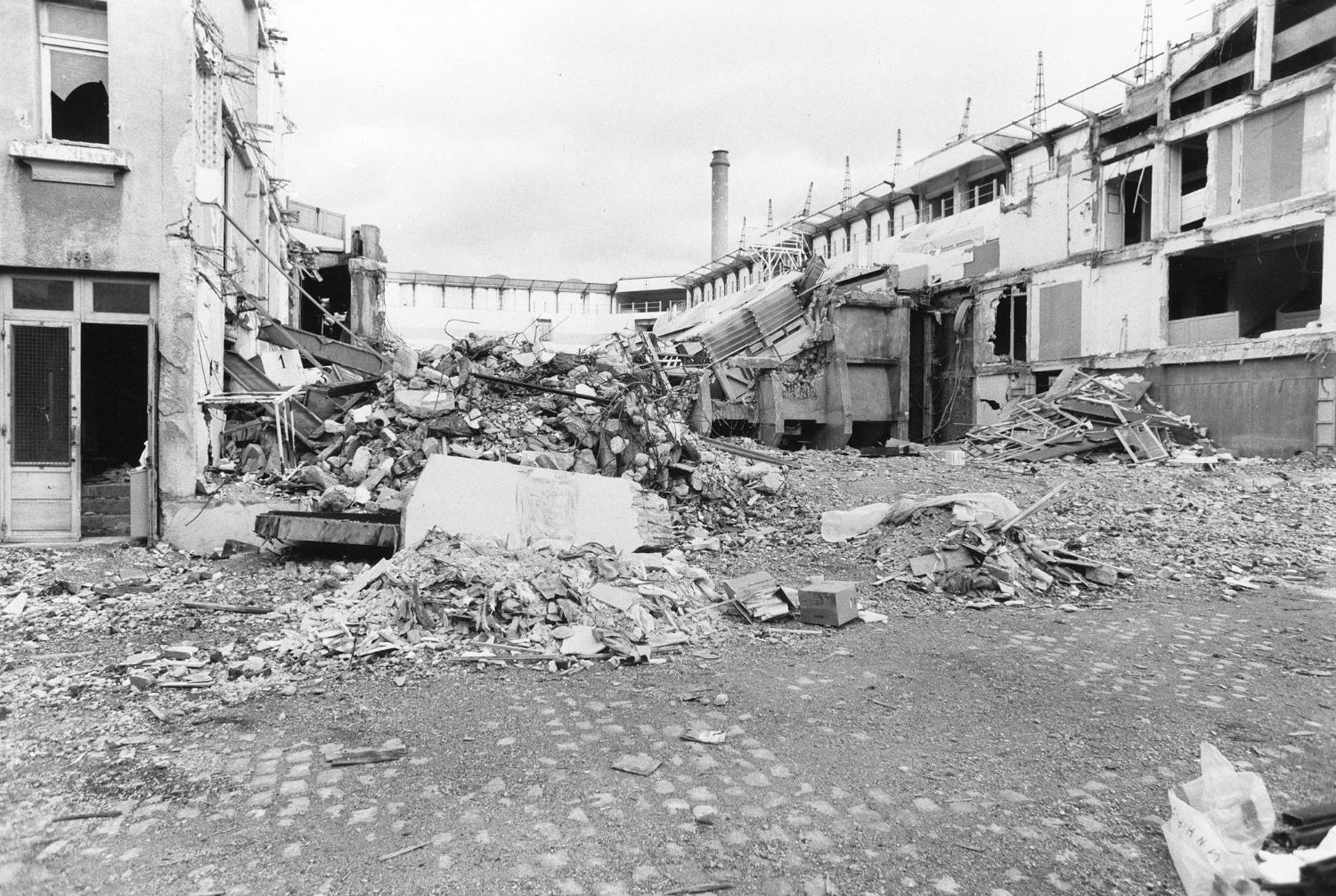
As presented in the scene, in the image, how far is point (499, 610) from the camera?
18.6 feet

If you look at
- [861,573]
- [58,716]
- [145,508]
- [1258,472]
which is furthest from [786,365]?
[58,716]

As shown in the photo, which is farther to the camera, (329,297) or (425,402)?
(329,297)

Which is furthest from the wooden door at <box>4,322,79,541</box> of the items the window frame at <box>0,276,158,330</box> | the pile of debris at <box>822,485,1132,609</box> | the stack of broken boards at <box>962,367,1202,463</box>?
the stack of broken boards at <box>962,367,1202,463</box>

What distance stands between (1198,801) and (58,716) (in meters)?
5.14

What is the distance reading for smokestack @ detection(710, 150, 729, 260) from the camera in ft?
133

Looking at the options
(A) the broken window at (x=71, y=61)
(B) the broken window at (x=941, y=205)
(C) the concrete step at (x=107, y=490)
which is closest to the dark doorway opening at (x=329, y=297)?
(A) the broken window at (x=71, y=61)

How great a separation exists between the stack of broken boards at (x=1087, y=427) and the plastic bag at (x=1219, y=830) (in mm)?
13271

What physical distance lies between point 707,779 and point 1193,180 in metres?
22.4

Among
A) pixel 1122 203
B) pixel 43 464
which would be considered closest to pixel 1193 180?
pixel 1122 203

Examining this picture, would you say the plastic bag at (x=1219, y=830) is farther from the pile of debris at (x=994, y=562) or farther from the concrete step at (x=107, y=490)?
the concrete step at (x=107, y=490)

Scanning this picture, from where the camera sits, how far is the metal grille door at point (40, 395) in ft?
25.7

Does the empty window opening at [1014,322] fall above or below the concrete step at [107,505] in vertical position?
above

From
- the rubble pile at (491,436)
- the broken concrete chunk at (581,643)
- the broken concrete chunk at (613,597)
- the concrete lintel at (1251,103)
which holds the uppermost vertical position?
the concrete lintel at (1251,103)

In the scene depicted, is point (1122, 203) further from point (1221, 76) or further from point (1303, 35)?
point (1303, 35)
